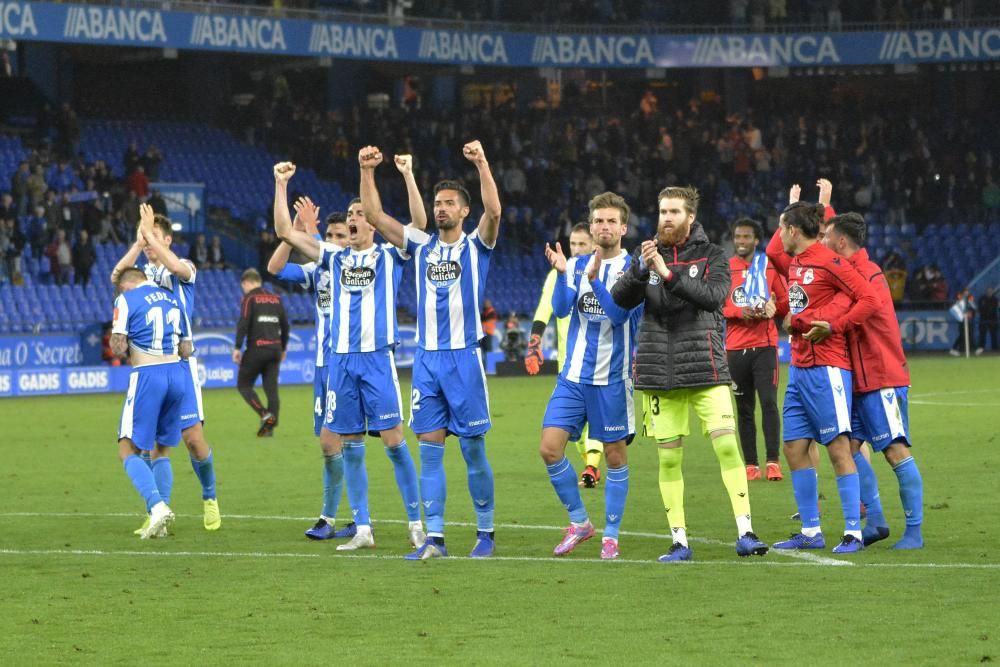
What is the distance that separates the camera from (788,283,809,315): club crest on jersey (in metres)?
10.2

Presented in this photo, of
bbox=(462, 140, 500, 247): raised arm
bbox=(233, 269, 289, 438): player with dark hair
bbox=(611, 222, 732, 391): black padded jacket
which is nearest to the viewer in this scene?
bbox=(611, 222, 732, 391): black padded jacket

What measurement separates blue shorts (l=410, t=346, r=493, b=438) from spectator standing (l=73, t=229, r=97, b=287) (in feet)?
81.1

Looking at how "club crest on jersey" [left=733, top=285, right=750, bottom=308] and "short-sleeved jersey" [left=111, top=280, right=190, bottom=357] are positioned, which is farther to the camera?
"club crest on jersey" [left=733, top=285, right=750, bottom=308]

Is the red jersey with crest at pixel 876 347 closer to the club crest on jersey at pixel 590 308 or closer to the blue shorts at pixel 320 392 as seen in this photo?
the club crest on jersey at pixel 590 308

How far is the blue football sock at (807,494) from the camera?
10.1 m

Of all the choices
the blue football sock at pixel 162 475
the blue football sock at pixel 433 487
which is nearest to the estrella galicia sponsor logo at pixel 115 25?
the blue football sock at pixel 162 475

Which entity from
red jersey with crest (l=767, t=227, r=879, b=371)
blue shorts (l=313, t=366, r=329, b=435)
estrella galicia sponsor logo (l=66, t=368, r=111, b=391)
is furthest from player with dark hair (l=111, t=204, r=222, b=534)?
estrella galicia sponsor logo (l=66, t=368, r=111, b=391)

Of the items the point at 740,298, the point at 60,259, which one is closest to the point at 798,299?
the point at 740,298

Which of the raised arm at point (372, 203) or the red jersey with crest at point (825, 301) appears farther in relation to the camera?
the raised arm at point (372, 203)

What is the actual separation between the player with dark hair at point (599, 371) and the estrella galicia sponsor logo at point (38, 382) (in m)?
22.1

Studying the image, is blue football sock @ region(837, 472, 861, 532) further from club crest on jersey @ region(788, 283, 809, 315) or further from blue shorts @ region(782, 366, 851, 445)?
club crest on jersey @ region(788, 283, 809, 315)

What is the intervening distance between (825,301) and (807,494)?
1.22 meters

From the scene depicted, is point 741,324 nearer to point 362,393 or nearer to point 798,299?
point 798,299

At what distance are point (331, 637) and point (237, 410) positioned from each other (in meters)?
18.1
